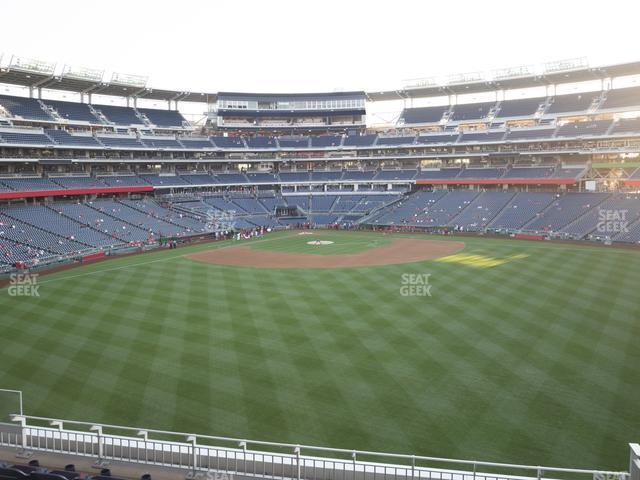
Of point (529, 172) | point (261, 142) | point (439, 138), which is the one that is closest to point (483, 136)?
point (439, 138)

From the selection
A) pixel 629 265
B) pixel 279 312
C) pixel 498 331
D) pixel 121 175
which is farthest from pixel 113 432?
pixel 121 175

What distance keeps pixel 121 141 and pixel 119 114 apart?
7.74 metres

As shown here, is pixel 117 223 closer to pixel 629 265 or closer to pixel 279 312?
pixel 279 312

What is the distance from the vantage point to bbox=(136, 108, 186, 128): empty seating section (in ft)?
251

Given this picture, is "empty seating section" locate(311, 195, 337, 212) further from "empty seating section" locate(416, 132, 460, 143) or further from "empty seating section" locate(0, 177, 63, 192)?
"empty seating section" locate(0, 177, 63, 192)

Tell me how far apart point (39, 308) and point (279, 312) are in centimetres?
1481

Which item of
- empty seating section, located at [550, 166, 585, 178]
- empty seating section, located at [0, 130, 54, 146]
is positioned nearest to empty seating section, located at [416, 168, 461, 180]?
empty seating section, located at [550, 166, 585, 178]

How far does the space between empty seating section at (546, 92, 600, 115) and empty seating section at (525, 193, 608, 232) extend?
1556 centimetres

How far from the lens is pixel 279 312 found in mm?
26172

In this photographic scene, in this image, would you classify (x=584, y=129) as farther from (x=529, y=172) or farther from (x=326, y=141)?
(x=326, y=141)

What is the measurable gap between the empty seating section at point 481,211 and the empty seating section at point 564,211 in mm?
6271

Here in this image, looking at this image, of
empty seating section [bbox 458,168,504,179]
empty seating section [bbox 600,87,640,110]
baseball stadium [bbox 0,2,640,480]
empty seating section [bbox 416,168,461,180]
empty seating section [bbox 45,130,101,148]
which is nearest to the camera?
baseball stadium [bbox 0,2,640,480]

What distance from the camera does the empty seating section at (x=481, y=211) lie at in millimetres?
64500

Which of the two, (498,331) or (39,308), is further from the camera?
(39,308)
